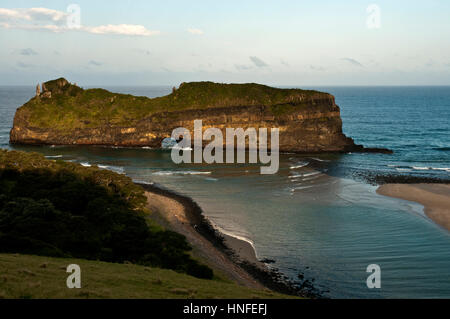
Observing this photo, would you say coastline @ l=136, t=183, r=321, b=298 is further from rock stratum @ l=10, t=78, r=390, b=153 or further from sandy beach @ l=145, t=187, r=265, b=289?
rock stratum @ l=10, t=78, r=390, b=153

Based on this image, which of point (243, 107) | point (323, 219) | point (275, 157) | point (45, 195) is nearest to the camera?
point (45, 195)

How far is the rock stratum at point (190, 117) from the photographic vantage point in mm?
100250

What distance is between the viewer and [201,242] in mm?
41938

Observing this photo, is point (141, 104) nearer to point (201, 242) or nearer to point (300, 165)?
point (300, 165)

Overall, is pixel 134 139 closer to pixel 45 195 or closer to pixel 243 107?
pixel 243 107

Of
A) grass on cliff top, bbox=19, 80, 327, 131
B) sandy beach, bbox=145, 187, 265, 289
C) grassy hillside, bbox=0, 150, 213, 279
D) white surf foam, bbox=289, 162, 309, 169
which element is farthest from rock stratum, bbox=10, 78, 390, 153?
grassy hillside, bbox=0, 150, 213, 279

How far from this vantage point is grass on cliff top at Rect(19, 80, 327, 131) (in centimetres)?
10682

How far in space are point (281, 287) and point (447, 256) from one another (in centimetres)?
1740

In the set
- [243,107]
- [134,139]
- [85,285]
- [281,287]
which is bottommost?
[281,287]

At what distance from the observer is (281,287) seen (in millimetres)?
32656

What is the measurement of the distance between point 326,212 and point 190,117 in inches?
2381

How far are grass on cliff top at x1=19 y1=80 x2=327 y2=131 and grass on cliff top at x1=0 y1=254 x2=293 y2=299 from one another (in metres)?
81.7

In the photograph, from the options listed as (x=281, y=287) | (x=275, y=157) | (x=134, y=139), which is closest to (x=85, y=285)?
(x=281, y=287)

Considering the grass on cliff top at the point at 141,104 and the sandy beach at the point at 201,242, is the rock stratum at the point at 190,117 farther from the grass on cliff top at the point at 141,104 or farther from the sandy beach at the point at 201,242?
the sandy beach at the point at 201,242
